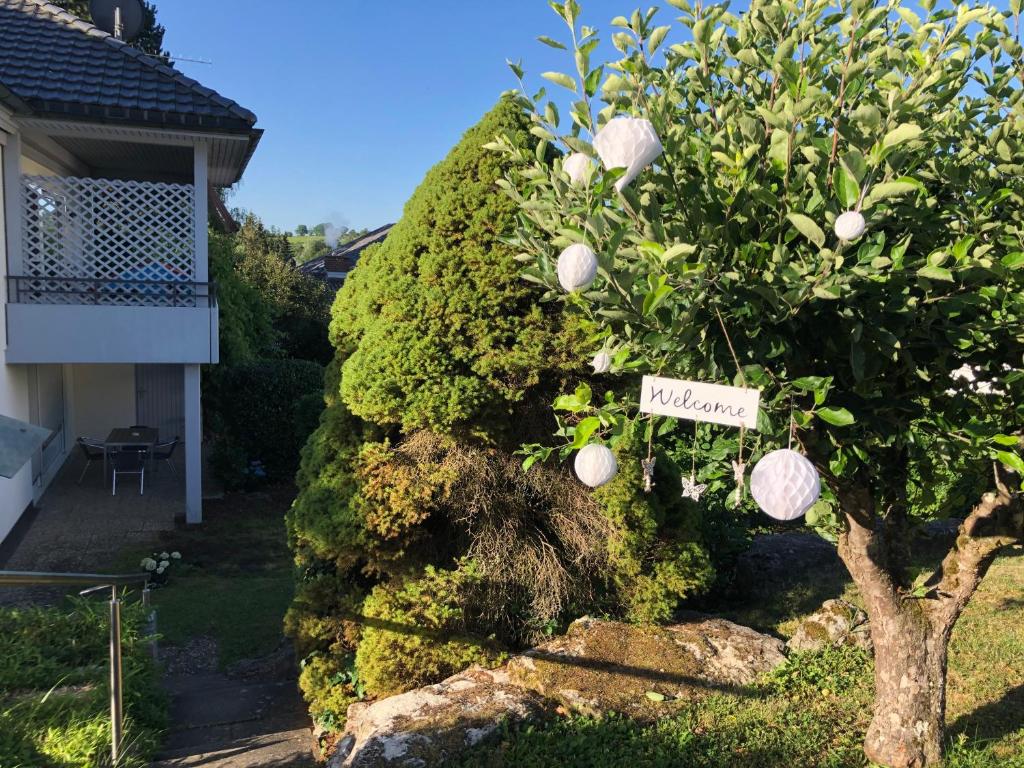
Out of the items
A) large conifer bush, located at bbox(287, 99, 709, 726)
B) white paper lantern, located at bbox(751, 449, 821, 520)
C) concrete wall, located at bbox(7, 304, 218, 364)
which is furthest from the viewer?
concrete wall, located at bbox(7, 304, 218, 364)

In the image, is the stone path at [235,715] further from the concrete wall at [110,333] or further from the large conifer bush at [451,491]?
the concrete wall at [110,333]

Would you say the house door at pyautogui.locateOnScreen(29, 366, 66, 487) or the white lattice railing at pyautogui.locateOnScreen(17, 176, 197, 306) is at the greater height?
the white lattice railing at pyautogui.locateOnScreen(17, 176, 197, 306)

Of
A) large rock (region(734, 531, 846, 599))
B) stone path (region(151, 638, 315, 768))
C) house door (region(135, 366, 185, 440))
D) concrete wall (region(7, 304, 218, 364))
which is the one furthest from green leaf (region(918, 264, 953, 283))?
house door (region(135, 366, 185, 440))

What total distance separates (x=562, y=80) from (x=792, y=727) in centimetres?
346

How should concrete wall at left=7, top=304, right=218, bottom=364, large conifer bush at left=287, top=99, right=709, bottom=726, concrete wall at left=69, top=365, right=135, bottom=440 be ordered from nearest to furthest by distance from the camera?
large conifer bush at left=287, top=99, right=709, bottom=726 < concrete wall at left=7, top=304, right=218, bottom=364 < concrete wall at left=69, top=365, right=135, bottom=440

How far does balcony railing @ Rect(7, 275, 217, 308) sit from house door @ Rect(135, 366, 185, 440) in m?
5.76

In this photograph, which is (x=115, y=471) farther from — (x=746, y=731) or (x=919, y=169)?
(x=919, y=169)

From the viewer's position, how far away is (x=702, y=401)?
243 centimetres

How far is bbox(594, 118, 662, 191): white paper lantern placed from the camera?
6.92 feet

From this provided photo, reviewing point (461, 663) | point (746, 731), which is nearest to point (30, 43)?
point (461, 663)

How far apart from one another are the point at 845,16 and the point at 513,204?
7.62 ft

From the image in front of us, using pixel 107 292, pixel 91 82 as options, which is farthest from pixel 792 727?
pixel 91 82

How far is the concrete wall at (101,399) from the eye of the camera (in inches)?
576

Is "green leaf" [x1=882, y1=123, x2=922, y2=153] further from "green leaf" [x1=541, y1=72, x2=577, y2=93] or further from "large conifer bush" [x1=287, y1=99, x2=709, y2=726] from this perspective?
"large conifer bush" [x1=287, y1=99, x2=709, y2=726]
